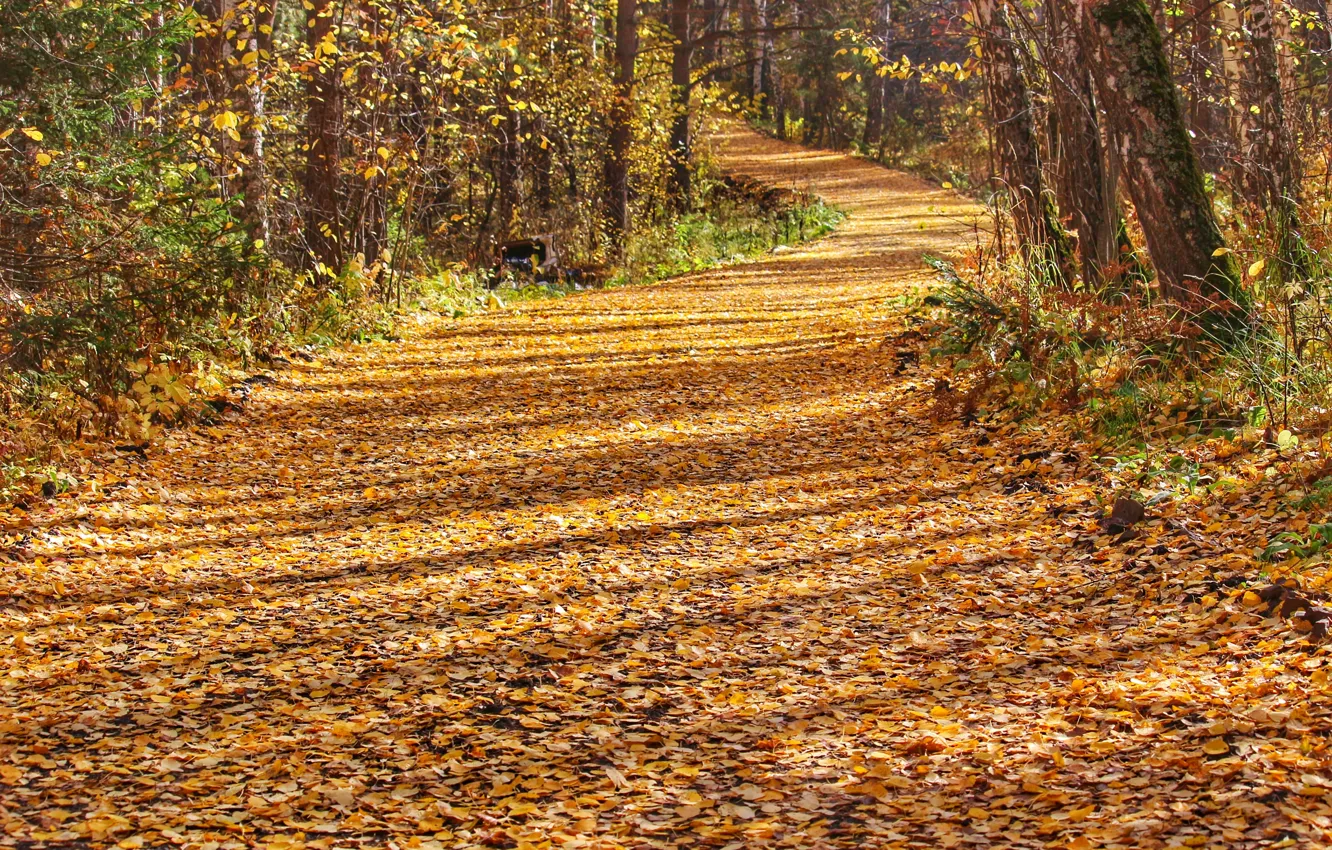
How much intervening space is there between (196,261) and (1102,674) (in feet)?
20.7

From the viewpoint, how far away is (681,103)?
20.5 meters

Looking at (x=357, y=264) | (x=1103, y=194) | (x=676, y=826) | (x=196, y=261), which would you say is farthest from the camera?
(x=357, y=264)

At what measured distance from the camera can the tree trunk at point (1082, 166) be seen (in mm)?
8922

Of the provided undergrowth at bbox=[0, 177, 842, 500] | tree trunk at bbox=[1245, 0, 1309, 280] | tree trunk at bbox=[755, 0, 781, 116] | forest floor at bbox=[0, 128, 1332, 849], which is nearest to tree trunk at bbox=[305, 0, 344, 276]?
undergrowth at bbox=[0, 177, 842, 500]

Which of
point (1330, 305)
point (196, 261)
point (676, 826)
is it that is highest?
point (196, 261)

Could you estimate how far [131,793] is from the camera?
3.47 metres

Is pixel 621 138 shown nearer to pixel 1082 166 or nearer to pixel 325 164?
pixel 325 164

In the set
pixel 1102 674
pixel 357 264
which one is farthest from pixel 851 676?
pixel 357 264

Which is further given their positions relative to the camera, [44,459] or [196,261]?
[196,261]

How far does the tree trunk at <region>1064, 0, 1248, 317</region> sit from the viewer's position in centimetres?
681

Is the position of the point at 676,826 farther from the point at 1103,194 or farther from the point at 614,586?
the point at 1103,194

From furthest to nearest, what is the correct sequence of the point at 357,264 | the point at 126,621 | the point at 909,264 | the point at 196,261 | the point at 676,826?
the point at 909,264
the point at 357,264
the point at 196,261
the point at 126,621
the point at 676,826

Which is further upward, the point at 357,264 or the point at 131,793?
the point at 357,264

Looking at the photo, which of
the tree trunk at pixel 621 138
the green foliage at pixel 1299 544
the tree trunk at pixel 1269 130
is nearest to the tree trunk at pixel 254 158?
the tree trunk at pixel 621 138
